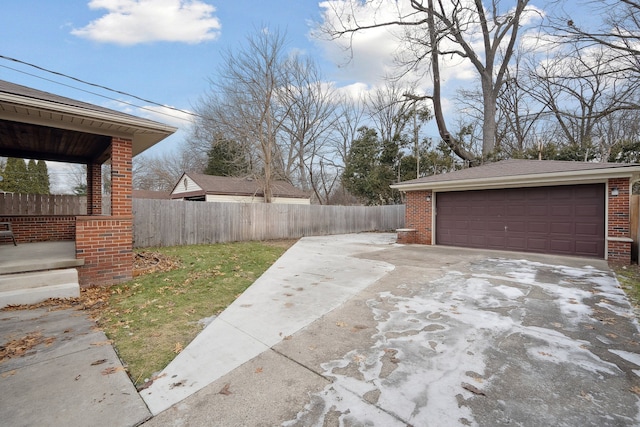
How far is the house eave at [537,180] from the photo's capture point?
24.4ft

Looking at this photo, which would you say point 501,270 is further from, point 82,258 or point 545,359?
point 82,258

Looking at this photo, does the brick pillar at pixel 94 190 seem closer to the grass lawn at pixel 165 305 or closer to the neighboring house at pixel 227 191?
the grass lawn at pixel 165 305

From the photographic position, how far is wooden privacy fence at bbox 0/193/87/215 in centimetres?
725

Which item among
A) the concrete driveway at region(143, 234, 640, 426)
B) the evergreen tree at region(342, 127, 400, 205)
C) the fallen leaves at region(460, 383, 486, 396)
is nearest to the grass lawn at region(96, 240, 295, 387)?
the concrete driveway at region(143, 234, 640, 426)

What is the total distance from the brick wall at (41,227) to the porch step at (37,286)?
14.2ft

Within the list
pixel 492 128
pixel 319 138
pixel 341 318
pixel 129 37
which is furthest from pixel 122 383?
pixel 319 138

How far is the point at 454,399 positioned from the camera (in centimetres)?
205

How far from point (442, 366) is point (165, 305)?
342 centimetres

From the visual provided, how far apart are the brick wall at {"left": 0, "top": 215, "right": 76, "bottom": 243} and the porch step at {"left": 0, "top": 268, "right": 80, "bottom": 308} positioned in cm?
433

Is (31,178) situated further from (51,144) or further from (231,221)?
(51,144)

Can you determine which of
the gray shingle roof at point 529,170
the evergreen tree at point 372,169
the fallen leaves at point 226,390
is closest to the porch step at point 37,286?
the fallen leaves at point 226,390

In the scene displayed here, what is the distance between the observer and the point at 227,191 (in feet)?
64.5

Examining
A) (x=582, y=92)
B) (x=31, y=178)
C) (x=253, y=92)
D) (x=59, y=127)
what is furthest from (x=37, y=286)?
(x=582, y=92)

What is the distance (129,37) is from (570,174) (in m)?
14.9
